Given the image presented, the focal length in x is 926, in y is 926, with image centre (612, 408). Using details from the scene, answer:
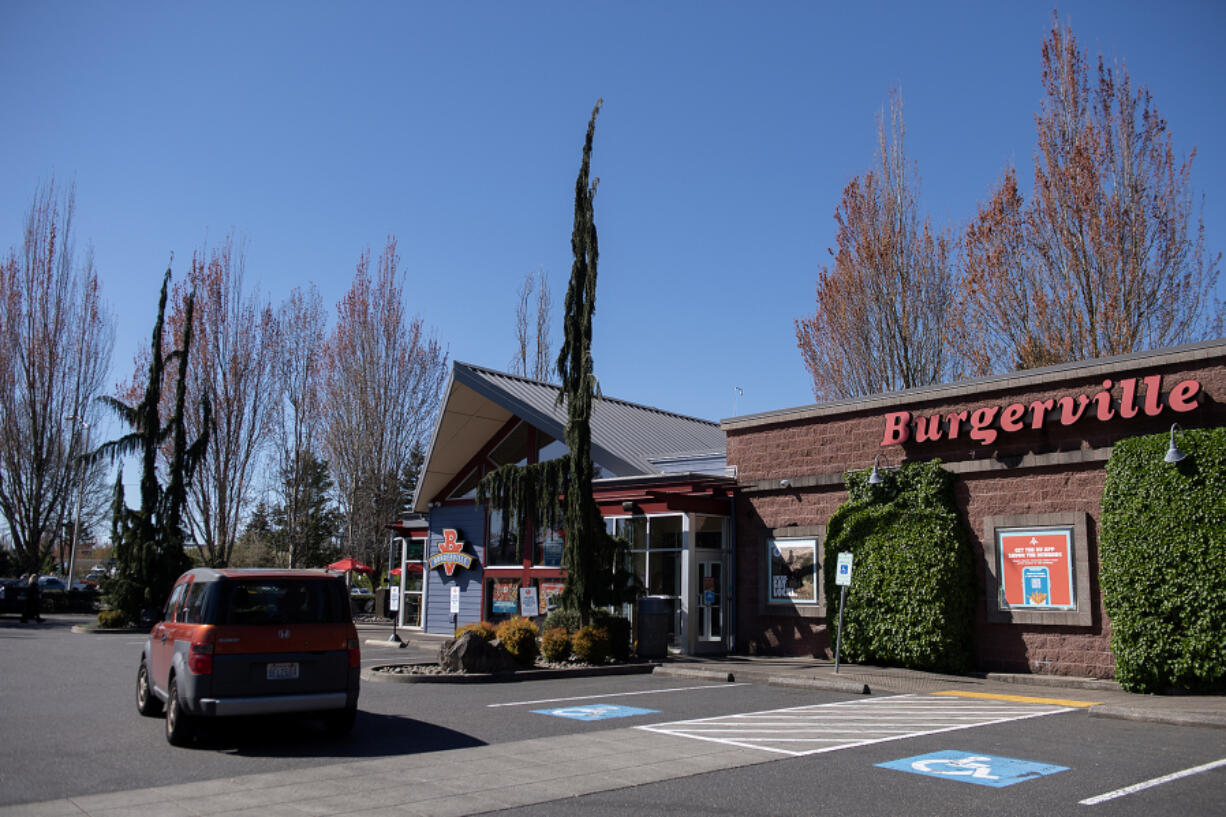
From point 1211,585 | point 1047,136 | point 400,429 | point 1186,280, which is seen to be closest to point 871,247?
point 1047,136

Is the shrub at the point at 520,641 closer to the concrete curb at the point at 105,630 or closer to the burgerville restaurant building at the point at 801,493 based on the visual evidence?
the burgerville restaurant building at the point at 801,493

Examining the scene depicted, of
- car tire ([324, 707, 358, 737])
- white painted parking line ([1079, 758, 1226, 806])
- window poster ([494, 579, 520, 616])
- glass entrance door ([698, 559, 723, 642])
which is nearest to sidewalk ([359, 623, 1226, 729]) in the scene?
glass entrance door ([698, 559, 723, 642])

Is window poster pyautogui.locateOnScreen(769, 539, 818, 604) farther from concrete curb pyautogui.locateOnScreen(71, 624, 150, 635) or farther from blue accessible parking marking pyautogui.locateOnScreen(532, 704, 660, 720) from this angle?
concrete curb pyautogui.locateOnScreen(71, 624, 150, 635)

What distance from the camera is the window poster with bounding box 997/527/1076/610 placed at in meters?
15.8

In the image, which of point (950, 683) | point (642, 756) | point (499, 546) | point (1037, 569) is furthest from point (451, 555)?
point (642, 756)

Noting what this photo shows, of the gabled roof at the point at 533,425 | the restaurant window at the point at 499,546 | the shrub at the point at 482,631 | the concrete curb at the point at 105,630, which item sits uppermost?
the gabled roof at the point at 533,425

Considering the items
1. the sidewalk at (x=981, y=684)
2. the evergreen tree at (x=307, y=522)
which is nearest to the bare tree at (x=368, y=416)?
the evergreen tree at (x=307, y=522)

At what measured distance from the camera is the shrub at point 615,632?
18406 mm

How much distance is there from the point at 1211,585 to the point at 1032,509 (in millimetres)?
3315

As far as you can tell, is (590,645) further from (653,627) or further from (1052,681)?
(1052,681)

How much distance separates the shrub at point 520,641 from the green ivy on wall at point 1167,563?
9.79 m

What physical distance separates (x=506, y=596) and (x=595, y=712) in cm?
1487

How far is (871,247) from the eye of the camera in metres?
29.8

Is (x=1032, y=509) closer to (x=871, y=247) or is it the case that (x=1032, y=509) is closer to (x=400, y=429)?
(x=871, y=247)
